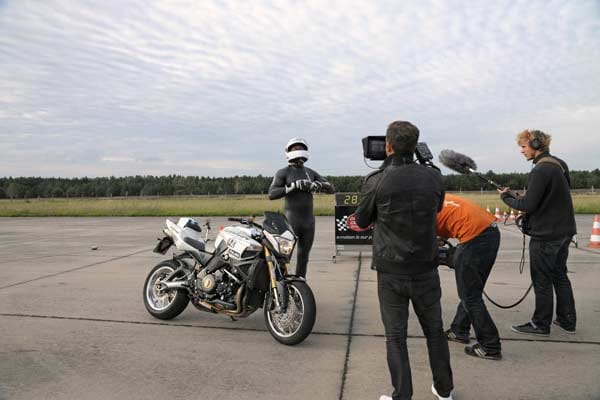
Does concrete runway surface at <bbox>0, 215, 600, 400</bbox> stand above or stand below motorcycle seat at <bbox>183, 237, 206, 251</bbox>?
below

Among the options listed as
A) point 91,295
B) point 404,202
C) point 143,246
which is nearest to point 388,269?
point 404,202

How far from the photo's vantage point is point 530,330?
14.7 feet

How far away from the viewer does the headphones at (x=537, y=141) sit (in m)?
4.31

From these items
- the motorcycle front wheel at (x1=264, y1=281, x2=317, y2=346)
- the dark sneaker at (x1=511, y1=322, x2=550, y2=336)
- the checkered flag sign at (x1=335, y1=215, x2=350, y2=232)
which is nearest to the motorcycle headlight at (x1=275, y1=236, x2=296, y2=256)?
the motorcycle front wheel at (x1=264, y1=281, x2=317, y2=346)

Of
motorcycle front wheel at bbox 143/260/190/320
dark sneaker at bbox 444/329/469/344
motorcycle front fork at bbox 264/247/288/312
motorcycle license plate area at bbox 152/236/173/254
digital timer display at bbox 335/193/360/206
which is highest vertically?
digital timer display at bbox 335/193/360/206

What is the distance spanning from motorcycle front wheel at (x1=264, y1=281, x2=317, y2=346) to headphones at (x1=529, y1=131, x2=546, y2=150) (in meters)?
2.42

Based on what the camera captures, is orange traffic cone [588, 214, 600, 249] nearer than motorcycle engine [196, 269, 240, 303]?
No

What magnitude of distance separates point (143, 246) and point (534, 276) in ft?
30.6

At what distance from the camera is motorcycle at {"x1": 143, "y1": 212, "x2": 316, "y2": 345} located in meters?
4.27

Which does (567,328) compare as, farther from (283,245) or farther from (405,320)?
(283,245)

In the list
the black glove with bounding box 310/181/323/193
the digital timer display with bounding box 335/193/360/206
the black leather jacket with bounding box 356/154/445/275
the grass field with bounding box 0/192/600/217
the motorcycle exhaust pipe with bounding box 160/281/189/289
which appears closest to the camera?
the black leather jacket with bounding box 356/154/445/275

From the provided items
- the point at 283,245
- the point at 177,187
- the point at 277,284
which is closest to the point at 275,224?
the point at 283,245

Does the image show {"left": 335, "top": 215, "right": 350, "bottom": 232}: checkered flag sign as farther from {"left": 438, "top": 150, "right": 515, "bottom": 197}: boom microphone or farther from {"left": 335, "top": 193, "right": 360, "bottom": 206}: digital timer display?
{"left": 438, "top": 150, "right": 515, "bottom": 197}: boom microphone

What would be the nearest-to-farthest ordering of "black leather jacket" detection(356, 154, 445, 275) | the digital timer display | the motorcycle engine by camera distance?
"black leather jacket" detection(356, 154, 445, 275) < the motorcycle engine < the digital timer display
